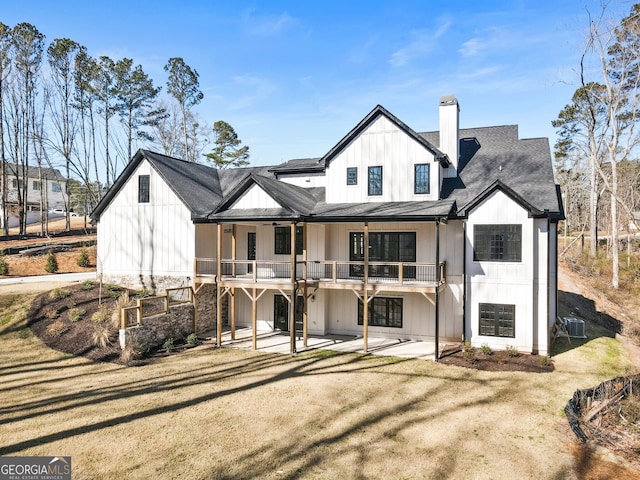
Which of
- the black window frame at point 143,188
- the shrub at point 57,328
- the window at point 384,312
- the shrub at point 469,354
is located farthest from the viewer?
the black window frame at point 143,188

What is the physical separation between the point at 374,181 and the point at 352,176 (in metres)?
1.06

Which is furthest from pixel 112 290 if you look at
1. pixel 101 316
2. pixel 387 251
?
pixel 387 251

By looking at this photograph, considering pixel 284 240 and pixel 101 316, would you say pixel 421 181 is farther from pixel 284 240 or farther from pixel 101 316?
pixel 101 316

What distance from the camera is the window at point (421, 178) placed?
16.4m

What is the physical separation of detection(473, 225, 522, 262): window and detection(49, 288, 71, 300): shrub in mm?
17731

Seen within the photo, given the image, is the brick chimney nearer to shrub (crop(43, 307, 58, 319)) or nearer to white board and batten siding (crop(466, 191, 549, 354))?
white board and batten siding (crop(466, 191, 549, 354))

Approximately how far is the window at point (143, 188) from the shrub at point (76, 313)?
604 centimetres

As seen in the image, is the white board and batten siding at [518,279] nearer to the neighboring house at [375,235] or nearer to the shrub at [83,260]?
the neighboring house at [375,235]

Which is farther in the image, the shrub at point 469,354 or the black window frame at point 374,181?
the black window frame at point 374,181

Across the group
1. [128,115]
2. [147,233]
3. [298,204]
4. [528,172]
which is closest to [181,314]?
[147,233]

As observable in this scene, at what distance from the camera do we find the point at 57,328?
49.1 ft

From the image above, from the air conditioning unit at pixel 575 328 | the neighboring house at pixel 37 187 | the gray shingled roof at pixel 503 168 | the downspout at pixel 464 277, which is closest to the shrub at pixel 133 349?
the downspout at pixel 464 277

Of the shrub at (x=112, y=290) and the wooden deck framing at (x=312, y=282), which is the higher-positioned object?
the wooden deck framing at (x=312, y=282)

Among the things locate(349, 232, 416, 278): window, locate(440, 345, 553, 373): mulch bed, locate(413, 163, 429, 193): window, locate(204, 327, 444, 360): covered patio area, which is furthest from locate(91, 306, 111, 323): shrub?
locate(413, 163, 429, 193): window
